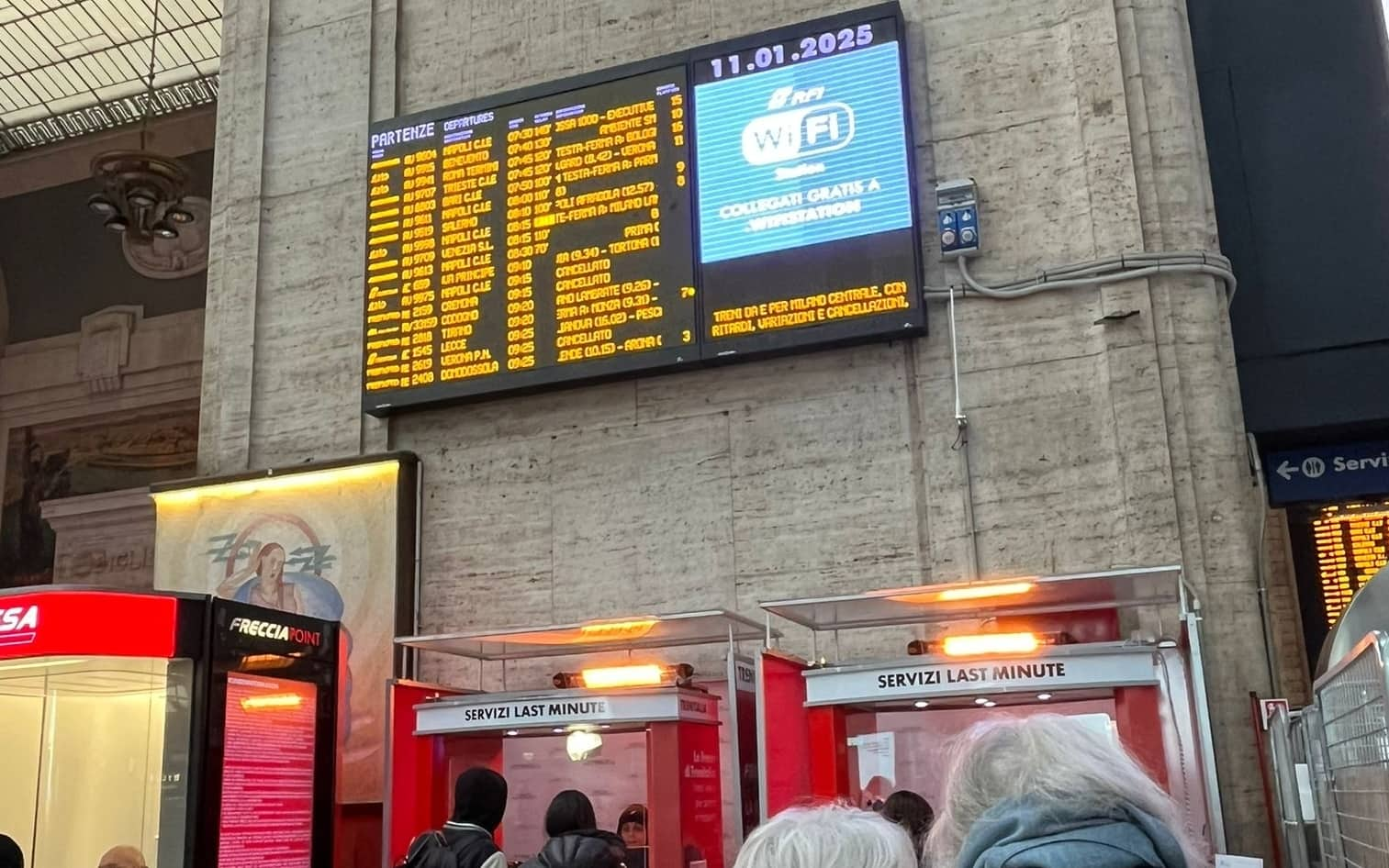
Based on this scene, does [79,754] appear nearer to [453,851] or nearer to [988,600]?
[453,851]

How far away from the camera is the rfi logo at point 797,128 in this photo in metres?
7.97

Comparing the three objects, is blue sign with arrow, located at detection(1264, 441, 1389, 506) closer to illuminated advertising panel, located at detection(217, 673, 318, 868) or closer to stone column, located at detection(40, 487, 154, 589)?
illuminated advertising panel, located at detection(217, 673, 318, 868)

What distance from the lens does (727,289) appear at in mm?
8008

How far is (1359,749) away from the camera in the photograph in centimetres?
330

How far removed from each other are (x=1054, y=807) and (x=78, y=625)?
5740mm

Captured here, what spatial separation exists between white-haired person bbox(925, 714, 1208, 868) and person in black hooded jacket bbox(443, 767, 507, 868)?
3224 mm

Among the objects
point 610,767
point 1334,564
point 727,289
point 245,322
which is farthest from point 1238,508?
point 245,322

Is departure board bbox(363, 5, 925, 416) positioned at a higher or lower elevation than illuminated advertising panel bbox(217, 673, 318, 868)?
higher

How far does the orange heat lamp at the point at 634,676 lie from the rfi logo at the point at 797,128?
3377mm

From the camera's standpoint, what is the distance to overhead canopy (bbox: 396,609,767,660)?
6762 mm

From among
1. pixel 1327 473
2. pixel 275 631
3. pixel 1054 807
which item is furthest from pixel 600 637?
pixel 1054 807

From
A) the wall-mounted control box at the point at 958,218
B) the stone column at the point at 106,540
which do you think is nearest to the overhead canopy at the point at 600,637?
the wall-mounted control box at the point at 958,218

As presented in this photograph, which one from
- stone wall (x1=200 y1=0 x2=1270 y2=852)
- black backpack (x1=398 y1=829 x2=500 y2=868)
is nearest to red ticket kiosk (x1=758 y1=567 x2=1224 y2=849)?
stone wall (x1=200 y1=0 x2=1270 y2=852)

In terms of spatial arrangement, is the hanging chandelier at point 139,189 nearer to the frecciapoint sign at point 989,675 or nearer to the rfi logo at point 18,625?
the rfi logo at point 18,625
